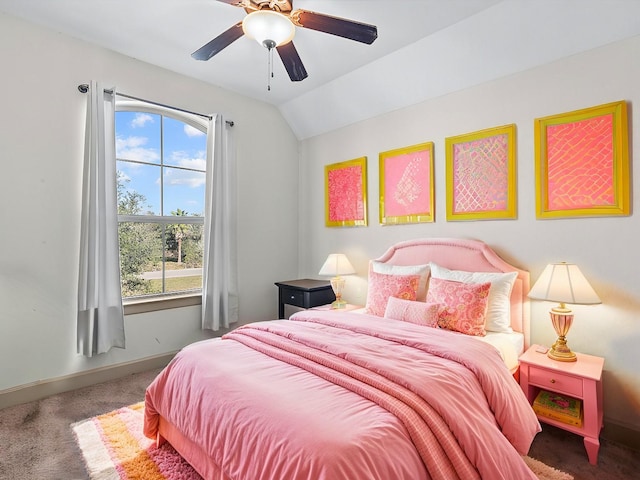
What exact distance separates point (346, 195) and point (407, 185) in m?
0.77

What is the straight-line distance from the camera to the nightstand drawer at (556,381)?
1.97 m

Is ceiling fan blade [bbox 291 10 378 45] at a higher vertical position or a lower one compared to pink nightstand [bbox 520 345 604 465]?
higher

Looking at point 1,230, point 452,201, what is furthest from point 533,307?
point 1,230

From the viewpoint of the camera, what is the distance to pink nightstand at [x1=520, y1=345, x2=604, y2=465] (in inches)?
75.5

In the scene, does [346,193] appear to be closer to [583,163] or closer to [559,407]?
[583,163]

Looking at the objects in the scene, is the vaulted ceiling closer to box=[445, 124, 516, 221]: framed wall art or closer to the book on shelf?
box=[445, 124, 516, 221]: framed wall art

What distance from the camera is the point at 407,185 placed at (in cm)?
334

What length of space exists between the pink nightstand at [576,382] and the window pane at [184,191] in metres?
3.13

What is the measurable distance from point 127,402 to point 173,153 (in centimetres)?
226

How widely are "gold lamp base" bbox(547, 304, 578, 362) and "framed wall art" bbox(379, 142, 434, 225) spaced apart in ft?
4.16

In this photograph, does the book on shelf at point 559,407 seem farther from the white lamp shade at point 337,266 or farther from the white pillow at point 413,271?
the white lamp shade at point 337,266

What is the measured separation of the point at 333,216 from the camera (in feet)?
13.3

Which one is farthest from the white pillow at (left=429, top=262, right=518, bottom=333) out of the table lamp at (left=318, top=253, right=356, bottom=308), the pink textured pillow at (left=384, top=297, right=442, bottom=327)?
the table lamp at (left=318, top=253, right=356, bottom=308)

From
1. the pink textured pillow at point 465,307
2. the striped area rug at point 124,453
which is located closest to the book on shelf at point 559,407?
the pink textured pillow at point 465,307
